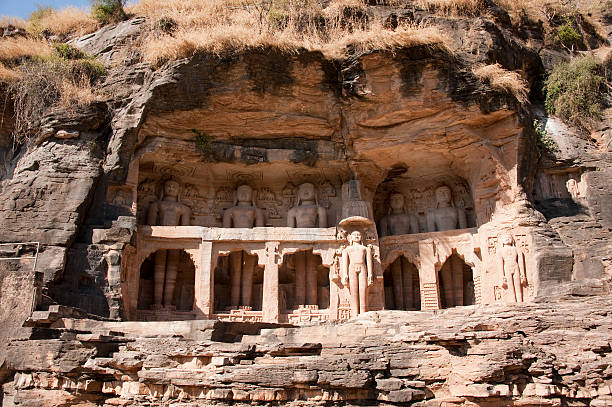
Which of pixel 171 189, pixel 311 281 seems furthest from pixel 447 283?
pixel 171 189

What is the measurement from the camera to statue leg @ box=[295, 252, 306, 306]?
18344 mm

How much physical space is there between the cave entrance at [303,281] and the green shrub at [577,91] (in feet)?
30.2

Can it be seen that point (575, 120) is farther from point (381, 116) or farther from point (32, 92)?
point (32, 92)

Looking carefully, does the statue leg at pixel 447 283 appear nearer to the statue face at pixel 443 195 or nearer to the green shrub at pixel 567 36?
the statue face at pixel 443 195

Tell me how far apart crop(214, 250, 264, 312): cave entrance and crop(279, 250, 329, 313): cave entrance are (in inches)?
32.2

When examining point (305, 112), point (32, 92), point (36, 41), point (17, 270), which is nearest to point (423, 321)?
point (305, 112)

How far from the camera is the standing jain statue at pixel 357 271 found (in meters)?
16.8

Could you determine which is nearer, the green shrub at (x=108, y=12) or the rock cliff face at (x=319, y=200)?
the rock cliff face at (x=319, y=200)

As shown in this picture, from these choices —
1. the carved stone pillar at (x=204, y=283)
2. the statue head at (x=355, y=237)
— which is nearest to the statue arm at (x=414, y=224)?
the statue head at (x=355, y=237)

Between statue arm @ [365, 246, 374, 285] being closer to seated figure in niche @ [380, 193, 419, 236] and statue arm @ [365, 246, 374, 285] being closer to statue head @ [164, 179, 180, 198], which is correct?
seated figure in niche @ [380, 193, 419, 236]

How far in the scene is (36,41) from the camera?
20469 millimetres

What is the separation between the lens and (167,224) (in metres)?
18.4

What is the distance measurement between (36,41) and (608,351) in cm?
1976

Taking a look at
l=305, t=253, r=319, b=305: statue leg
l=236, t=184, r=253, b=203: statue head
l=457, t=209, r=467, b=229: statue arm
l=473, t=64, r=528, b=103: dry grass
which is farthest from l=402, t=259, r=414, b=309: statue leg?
l=473, t=64, r=528, b=103: dry grass
